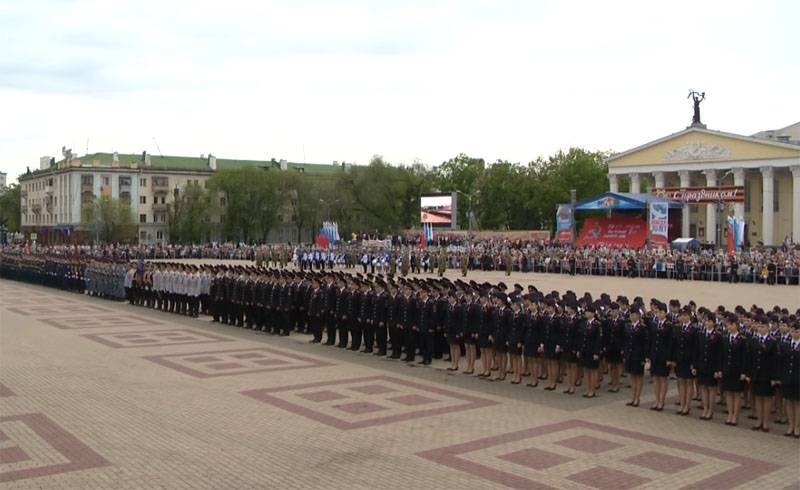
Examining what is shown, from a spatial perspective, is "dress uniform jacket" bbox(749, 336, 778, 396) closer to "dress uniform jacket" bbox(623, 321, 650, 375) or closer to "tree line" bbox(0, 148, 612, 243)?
"dress uniform jacket" bbox(623, 321, 650, 375)

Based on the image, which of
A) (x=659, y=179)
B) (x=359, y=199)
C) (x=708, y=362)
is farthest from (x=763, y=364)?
(x=359, y=199)

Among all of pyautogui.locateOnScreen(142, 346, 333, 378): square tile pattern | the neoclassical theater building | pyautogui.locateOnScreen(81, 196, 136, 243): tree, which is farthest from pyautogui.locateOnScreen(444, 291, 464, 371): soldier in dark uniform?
pyautogui.locateOnScreen(81, 196, 136, 243): tree

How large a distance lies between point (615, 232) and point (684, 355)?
5040 cm

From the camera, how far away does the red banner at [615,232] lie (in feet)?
191

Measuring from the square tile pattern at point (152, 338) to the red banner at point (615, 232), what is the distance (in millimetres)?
42052

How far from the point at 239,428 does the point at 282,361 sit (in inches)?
231

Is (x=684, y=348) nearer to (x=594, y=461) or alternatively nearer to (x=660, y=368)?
(x=660, y=368)

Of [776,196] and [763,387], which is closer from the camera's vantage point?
[763,387]

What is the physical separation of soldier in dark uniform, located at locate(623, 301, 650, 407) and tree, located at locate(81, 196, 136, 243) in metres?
84.3

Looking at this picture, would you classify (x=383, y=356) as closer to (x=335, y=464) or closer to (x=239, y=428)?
(x=239, y=428)

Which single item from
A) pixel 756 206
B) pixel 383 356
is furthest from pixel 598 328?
pixel 756 206

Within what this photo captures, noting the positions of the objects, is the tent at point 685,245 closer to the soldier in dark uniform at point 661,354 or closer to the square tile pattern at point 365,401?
the soldier in dark uniform at point 661,354

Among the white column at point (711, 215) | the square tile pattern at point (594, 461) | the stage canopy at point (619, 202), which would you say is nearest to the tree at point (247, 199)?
the stage canopy at point (619, 202)

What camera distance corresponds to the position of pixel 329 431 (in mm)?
10562
